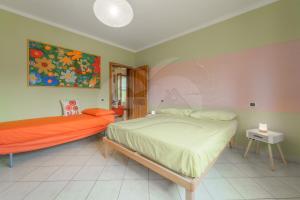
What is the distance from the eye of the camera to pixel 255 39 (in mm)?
2377

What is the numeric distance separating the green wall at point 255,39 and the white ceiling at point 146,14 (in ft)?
0.64

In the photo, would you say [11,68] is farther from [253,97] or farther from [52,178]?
[253,97]

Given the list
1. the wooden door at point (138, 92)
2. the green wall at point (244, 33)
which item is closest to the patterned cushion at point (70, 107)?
the wooden door at point (138, 92)

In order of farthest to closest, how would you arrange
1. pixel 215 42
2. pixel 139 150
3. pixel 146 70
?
pixel 146 70 → pixel 215 42 → pixel 139 150

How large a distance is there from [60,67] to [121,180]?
117 inches

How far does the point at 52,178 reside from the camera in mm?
1664

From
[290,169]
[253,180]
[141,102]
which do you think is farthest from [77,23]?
[290,169]

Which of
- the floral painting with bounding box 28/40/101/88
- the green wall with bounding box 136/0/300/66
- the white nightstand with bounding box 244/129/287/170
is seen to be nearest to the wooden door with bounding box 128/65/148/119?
the green wall with bounding box 136/0/300/66

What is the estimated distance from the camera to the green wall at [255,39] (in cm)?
206

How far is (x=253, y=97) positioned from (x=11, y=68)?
4.74 m

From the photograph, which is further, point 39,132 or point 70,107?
point 70,107

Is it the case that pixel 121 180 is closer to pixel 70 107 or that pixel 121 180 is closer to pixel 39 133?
pixel 39 133

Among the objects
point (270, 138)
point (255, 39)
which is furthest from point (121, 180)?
point (255, 39)

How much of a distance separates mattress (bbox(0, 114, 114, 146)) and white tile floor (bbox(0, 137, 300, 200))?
416 mm
